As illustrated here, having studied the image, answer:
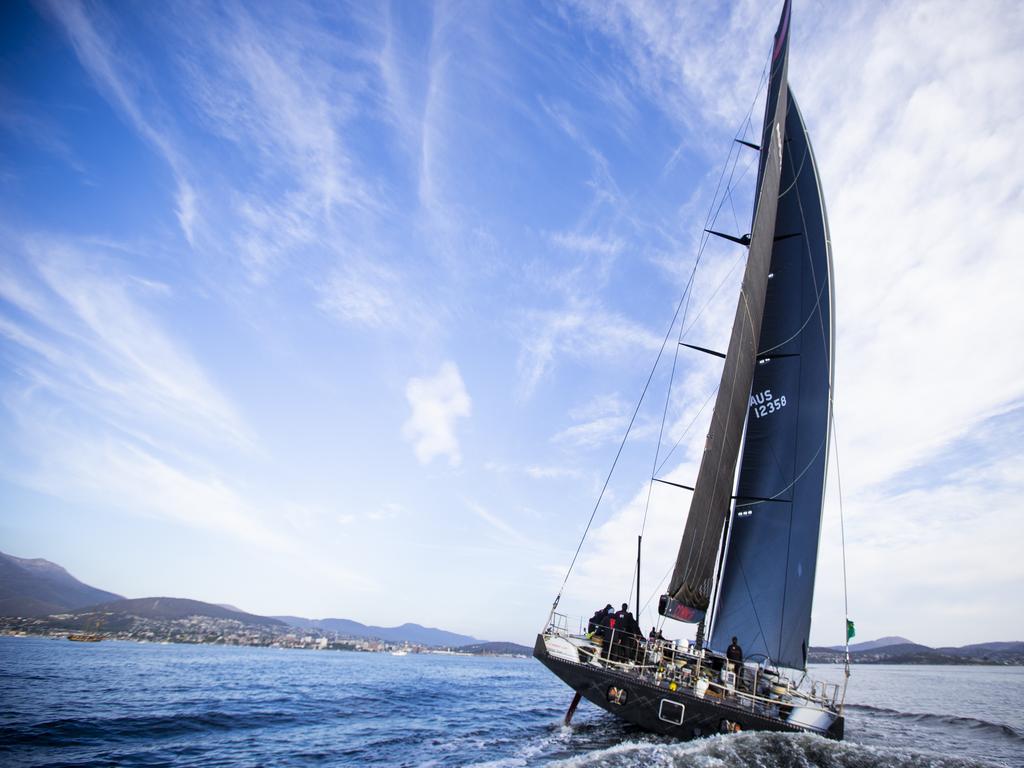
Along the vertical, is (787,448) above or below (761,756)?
above

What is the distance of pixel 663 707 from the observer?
11750 millimetres

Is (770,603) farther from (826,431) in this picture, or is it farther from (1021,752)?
(1021,752)

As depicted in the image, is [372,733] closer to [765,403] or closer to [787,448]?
[787,448]

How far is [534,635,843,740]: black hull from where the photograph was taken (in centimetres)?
1112

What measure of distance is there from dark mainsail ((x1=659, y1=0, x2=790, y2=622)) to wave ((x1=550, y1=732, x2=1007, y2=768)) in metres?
5.10

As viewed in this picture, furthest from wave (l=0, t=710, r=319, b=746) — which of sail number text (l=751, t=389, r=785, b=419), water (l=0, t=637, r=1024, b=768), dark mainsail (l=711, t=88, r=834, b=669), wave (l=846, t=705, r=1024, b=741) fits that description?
wave (l=846, t=705, r=1024, b=741)

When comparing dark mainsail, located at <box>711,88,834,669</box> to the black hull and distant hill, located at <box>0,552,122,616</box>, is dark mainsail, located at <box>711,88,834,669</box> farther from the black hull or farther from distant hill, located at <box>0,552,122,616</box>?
distant hill, located at <box>0,552,122,616</box>

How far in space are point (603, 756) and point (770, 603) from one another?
29.5ft

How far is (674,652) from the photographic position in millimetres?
13078

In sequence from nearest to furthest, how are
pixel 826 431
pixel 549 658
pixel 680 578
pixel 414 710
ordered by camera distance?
pixel 549 658
pixel 680 578
pixel 826 431
pixel 414 710

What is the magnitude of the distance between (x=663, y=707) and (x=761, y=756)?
280 cm

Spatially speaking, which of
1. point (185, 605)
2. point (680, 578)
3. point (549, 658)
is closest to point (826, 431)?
point (680, 578)

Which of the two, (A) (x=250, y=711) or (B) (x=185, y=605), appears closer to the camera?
(A) (x=250, y=711)

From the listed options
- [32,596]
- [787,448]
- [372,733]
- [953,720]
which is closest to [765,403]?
[787,448]
